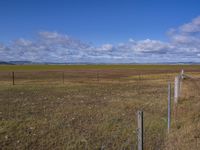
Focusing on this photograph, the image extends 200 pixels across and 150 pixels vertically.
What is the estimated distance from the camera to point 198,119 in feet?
30.5

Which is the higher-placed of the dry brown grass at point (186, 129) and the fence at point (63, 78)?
the dry brown grass at point (186, 129)

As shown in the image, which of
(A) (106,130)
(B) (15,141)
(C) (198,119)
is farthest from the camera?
(C) (198,119)

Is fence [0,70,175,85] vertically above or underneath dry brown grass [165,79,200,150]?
underneath

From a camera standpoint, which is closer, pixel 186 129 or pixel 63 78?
pixel 186 129

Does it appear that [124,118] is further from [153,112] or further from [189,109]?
[189,109]

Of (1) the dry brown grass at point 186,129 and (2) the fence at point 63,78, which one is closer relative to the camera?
(1) the dry brown grass at point 186,129

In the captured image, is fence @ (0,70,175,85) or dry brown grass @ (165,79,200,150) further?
fence @ (0,70,175,85)

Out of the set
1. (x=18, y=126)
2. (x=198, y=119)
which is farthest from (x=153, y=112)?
(x=18, y=126)

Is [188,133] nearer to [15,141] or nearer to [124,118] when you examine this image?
[124,118]

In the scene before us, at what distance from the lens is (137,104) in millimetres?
13445

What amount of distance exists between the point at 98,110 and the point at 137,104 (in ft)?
8.45

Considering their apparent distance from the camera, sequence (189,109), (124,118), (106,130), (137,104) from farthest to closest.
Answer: (137,104), (189,109), (124,118), (106,130)

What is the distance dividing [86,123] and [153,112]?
3.33 meters

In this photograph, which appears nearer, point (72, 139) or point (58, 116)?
point (72, 139)
